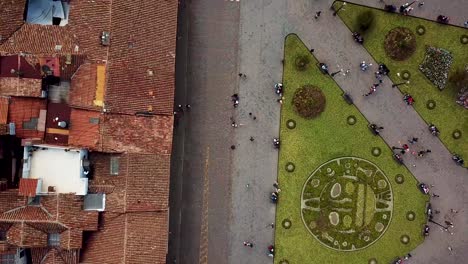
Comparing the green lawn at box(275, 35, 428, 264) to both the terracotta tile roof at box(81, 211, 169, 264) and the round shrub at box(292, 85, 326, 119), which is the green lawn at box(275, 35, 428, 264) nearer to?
the round shrub at box(292, 85, 326, 119)

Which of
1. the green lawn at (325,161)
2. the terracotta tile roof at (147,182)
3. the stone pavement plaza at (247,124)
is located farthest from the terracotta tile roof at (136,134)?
the green lawn at (325,161)

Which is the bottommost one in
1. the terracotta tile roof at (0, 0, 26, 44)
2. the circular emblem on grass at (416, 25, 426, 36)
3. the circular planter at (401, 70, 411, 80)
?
the circular planter at (401, 70, 411, 80)

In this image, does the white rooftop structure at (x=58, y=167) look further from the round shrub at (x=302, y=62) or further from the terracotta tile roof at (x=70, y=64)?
the round shrub at (x=302, y=62)

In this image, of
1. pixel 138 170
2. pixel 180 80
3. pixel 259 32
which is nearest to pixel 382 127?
pixel 259 32

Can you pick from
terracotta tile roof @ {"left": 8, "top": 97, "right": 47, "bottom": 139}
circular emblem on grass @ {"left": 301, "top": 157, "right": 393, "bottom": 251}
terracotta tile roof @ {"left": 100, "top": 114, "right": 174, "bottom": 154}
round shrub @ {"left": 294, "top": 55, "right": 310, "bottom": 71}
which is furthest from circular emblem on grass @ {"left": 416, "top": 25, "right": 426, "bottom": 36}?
terracotta tile roof @ {"left": 8, "top": 97, "right": 47, "bottom": 139}

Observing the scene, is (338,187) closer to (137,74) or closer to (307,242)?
(307,242)

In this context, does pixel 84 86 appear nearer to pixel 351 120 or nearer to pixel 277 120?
pixel 277 120
